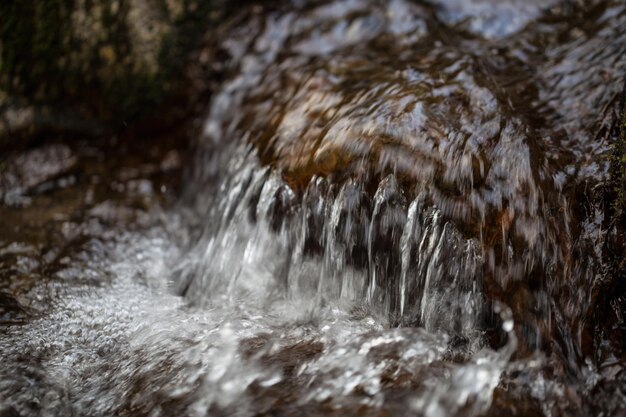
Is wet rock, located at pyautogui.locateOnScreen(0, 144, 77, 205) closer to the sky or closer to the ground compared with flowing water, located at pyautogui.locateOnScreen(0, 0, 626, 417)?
closer to the sky

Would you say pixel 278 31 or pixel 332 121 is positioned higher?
pixel 278 31

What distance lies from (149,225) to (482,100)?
6.31ft

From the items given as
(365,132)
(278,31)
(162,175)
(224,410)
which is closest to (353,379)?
(224,410)

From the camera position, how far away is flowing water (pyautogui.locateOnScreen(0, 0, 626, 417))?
2098mm

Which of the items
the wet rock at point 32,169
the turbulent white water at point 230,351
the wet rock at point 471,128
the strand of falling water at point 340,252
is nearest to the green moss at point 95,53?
the wet rock at point 32,169

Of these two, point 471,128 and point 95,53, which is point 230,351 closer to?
point 471,128

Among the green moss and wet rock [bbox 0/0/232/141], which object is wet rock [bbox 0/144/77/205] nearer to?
wet rock [bbox 0/0/232/141]

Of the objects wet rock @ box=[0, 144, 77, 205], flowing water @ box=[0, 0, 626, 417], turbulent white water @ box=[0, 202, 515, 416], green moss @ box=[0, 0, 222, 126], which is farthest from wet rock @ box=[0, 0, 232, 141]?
turbulent white water @ box=[0, 202, 515, 416]

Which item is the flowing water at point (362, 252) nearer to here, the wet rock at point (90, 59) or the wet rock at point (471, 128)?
the wet rock at point (471, 128)

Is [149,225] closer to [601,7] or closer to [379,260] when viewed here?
[379,260]

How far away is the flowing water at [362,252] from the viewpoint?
2098 millimetres

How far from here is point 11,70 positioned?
347 centimetres

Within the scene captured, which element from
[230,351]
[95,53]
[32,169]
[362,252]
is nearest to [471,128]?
[362,252]

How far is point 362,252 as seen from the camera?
249 centimetres
